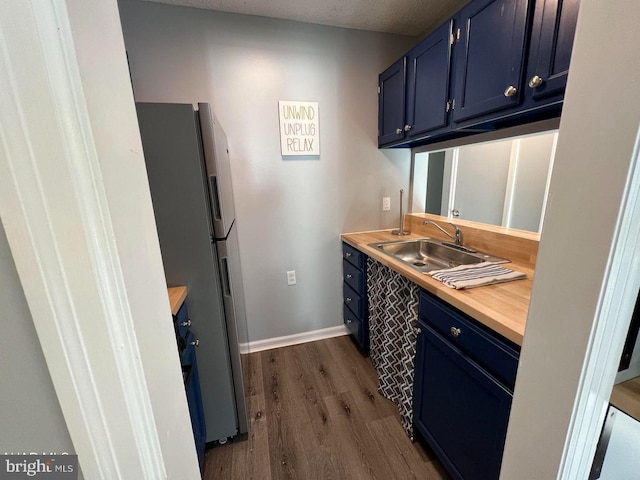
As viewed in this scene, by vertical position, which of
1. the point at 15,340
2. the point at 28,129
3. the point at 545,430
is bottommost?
the point at 545,430

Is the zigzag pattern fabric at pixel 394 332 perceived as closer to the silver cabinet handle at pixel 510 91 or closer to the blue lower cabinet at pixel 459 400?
the blue lower cabinet at pixel 459 400

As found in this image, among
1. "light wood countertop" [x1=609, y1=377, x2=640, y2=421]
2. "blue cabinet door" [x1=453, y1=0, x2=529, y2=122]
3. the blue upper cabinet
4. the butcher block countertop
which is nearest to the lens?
"light wood countertop" [x1=609, y1=377, x2=640, y2=421]

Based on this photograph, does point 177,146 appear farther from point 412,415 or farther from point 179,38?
point 412,415

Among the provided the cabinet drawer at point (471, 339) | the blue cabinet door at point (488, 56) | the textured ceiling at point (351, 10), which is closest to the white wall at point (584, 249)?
the cabinet drawer at point (471, 339)

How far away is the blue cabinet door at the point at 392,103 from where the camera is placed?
1750 millimetres

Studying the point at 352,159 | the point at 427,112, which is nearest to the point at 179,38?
the point at 352,159

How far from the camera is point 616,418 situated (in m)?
0.74

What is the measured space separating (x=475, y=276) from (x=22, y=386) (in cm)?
132

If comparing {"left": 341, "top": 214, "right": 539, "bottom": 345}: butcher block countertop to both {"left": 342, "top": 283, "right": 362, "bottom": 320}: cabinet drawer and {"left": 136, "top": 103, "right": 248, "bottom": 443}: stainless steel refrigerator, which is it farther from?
{"left": 136, "top": 103, "right": 248, "bottom": 443}: stainless steel refrigerator

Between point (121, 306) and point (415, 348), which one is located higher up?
point (121, 306)

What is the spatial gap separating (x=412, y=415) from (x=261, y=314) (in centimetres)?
128

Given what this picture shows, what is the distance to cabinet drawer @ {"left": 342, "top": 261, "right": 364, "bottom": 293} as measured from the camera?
1.90 m

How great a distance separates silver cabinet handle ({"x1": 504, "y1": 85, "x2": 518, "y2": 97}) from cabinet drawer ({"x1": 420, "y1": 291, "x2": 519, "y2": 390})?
90 centimetres

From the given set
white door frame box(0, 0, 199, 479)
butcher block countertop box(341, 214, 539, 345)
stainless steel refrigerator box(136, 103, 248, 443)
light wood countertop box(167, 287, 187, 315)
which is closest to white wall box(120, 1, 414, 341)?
butcher block countertop box(341, 214, 539, 345)
